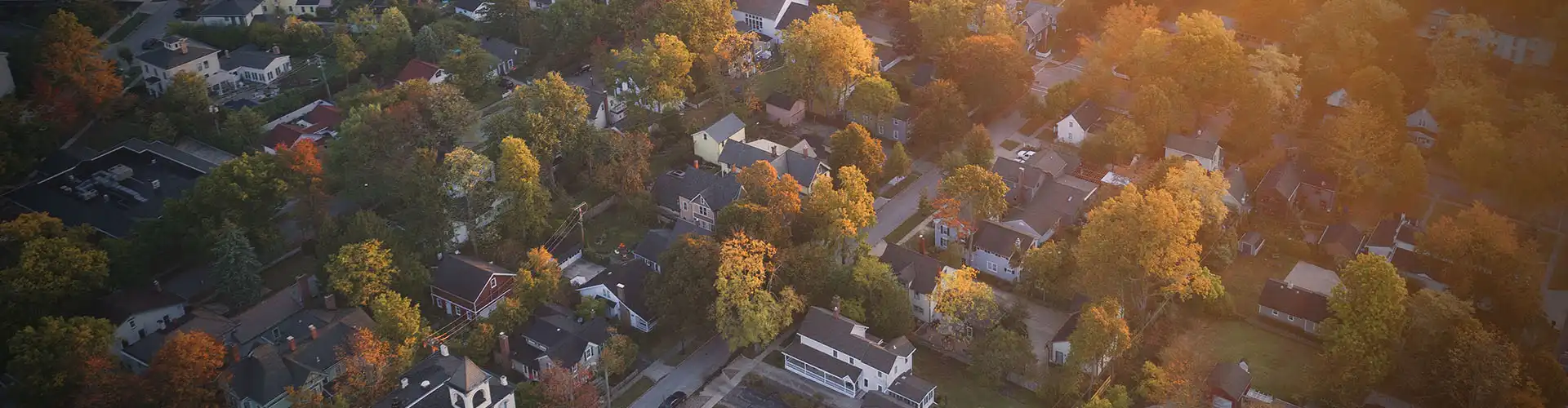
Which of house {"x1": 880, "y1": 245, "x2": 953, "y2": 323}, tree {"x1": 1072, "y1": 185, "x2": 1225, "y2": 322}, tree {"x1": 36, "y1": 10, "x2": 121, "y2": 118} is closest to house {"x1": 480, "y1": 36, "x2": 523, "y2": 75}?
tree {"x1": 36, "y1": 10, "x2": 121, "y2": 118}

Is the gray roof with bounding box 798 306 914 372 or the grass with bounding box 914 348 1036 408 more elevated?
the gray roof with bounding box 798 306 914 372

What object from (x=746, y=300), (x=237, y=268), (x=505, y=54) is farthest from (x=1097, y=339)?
(x=505, y=54)

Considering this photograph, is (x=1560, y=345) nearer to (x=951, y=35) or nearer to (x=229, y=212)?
(x=951, y=35)

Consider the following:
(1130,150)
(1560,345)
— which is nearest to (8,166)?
(1130,150)

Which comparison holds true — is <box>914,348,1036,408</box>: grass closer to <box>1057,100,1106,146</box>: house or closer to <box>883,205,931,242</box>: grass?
<box>883,205,931,242</box>: grass

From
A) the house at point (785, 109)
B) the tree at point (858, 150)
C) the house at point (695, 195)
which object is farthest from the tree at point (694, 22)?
the tree at point (858, 150)

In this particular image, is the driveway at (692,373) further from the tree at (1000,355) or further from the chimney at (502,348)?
the tree at (1000,355)
